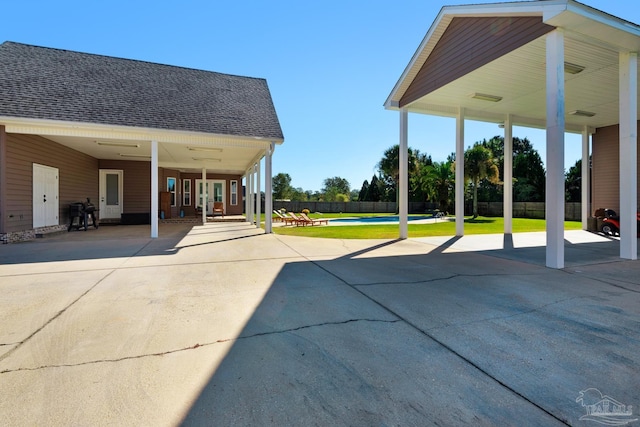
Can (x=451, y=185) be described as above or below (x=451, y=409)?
above

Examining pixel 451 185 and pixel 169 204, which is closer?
pixel 169 204

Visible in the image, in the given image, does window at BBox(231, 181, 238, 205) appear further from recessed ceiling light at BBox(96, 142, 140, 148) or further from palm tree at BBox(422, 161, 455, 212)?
palm tree at BBox(422, 161, 455, 212)

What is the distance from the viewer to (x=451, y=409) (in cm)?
172

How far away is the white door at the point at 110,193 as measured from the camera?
1441 cm

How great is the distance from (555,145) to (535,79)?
13.0 ft

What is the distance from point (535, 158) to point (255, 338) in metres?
38.5

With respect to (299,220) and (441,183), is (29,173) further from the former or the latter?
(441,183)

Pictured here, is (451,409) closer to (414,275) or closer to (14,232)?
(414,275)

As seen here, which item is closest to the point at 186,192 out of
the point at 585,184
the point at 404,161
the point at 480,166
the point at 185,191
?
the point at 185,191

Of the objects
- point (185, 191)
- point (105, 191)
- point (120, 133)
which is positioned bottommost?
point (105, 191)

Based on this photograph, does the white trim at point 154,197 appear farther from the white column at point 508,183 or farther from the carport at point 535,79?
the white column at point 508,183

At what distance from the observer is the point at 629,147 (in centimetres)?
595

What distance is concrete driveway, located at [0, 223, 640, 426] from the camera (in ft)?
5.64

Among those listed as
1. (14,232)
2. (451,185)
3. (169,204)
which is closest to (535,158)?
(451,185)
